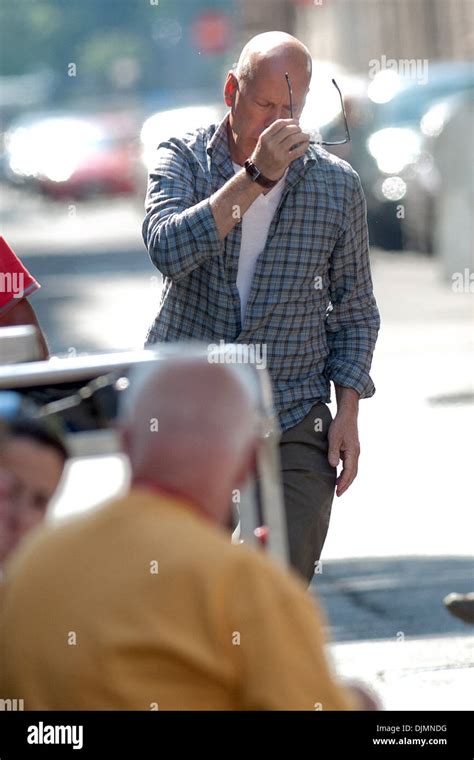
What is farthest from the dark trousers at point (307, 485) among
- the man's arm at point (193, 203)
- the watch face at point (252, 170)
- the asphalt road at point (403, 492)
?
the asphalt road at point (403, 492)

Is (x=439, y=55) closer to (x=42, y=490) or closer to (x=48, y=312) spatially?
(x=48, y=312)

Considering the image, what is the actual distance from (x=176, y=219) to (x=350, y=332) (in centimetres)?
59

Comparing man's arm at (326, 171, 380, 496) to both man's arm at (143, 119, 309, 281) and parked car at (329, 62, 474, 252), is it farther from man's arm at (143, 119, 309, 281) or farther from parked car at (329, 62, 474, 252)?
parked car at (329, 62, 474, 252)

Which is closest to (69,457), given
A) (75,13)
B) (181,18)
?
(181,18)

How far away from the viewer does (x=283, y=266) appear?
4.51m

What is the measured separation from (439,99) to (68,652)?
19.0 m

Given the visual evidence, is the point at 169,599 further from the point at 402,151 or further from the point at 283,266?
the point at 402,151

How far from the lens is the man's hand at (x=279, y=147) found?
13.9 feet

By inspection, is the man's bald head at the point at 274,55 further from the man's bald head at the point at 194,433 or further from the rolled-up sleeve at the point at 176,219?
the man's bald head at the point at 194,433

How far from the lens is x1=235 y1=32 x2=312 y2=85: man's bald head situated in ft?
14.4

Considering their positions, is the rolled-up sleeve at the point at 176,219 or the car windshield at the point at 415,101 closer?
the rolled-up sleeve at the point at 176,219

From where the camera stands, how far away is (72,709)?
102 inches

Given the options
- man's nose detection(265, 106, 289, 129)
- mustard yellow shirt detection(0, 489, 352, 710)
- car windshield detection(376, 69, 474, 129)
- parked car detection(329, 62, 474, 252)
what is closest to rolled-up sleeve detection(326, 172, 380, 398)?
man's nose detection(265, 106, 289, 129)

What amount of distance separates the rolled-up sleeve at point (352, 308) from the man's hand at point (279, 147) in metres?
0.38
